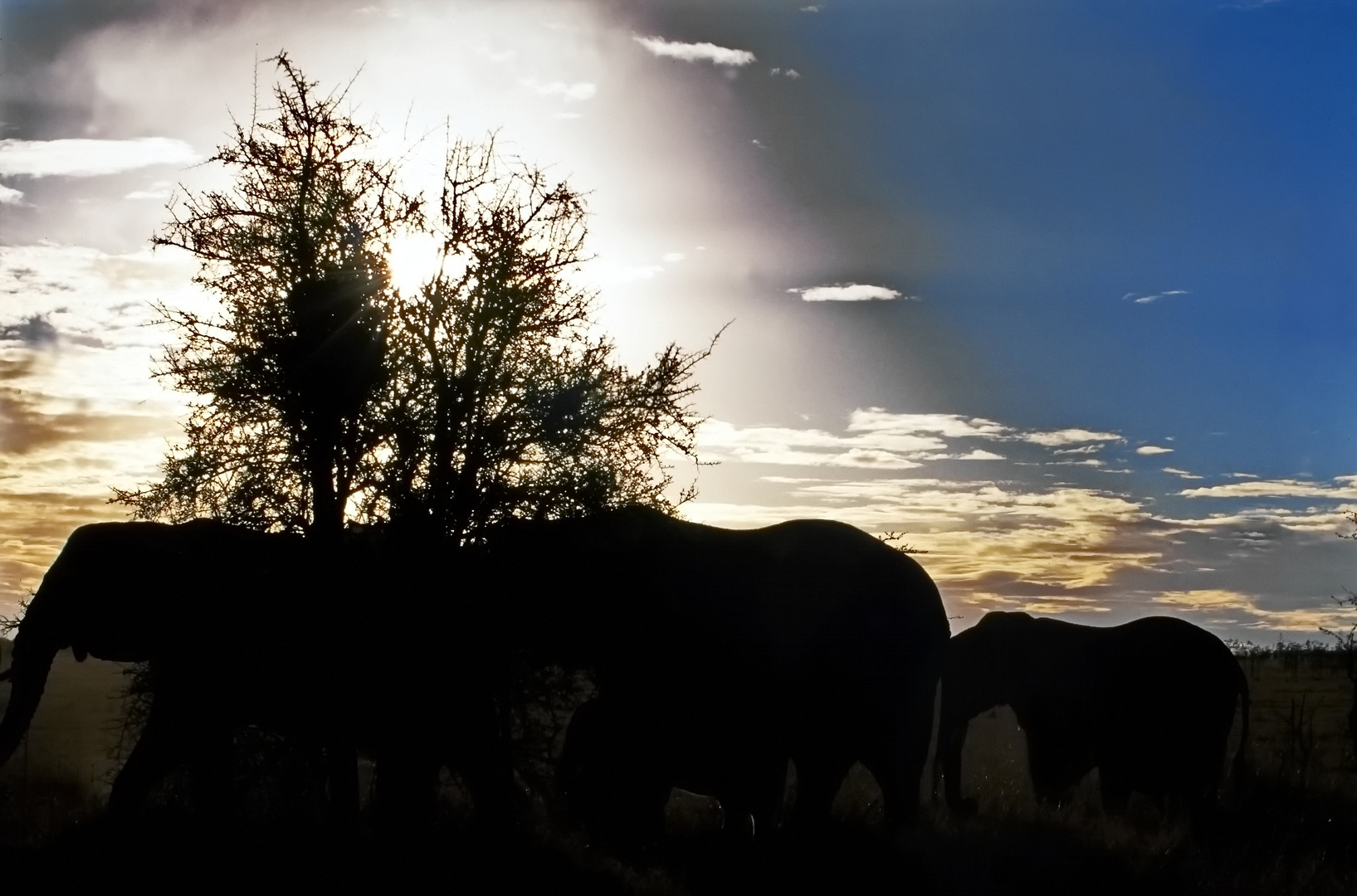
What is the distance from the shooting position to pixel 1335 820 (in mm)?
14711

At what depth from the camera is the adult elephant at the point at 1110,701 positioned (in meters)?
17.6

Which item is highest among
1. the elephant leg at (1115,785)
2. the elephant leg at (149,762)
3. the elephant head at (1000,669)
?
the elephant head at (1000,669)

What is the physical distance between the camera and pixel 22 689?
47.5ft

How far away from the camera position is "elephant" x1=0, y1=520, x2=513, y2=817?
12.0 metres

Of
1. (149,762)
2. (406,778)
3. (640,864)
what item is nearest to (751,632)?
(640,864)

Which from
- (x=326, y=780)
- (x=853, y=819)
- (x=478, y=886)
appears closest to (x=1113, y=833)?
(x=853, y=819)

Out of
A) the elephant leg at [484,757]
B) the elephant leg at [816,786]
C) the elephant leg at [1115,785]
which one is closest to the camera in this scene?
the elephant leg at [484,757]

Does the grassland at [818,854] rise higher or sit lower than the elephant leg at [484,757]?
lower

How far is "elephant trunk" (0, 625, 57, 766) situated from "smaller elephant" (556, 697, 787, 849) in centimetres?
584

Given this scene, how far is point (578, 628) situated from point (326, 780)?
2.63 meters

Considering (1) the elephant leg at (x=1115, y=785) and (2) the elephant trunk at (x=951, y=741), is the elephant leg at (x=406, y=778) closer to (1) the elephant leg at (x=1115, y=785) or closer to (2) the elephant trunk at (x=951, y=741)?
(2) the elephant trunk at (x=951, y=741)

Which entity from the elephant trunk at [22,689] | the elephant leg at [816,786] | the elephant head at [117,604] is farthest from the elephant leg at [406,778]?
the elephant trunk at [22,689]

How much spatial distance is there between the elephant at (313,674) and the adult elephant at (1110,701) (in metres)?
7.19

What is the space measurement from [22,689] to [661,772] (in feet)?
23.1
